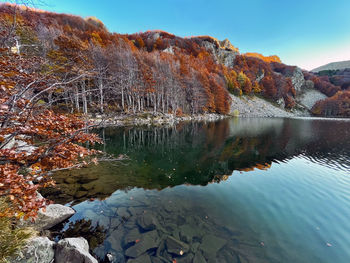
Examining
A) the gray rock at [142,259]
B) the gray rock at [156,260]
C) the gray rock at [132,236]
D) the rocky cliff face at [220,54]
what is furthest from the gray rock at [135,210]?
the rocky cliff face at [220,54]

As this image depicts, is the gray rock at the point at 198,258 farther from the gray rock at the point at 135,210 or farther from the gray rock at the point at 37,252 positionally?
the gray rock at the point at 37,252

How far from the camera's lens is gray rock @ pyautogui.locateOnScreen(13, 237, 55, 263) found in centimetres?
372

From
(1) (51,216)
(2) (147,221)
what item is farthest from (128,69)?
(2) (147,221)

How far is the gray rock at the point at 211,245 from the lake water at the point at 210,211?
0.11 feet

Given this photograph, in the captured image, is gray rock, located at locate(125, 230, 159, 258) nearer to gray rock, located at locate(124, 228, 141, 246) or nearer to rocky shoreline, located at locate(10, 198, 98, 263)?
gray rock, located at locate(124, 228, 141, 246)

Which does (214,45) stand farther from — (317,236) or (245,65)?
(317,236)

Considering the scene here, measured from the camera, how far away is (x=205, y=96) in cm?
6600

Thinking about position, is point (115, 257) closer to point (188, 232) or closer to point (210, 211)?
point (188, 232)

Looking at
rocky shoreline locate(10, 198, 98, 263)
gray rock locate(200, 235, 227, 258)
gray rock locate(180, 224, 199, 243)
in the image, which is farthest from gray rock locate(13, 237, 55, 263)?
gray rock locate(200, 235, 227, 258)

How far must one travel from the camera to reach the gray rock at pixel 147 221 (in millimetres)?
6082

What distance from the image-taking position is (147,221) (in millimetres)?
6434

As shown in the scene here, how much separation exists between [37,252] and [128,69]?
→ 36.2 meters

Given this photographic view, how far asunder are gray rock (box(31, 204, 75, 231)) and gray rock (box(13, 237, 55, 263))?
1.58m

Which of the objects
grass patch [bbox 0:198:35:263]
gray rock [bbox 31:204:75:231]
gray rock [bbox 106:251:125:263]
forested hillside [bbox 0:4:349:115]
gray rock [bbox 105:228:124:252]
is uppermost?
forested hillside [bbox 0:4:349:115]
